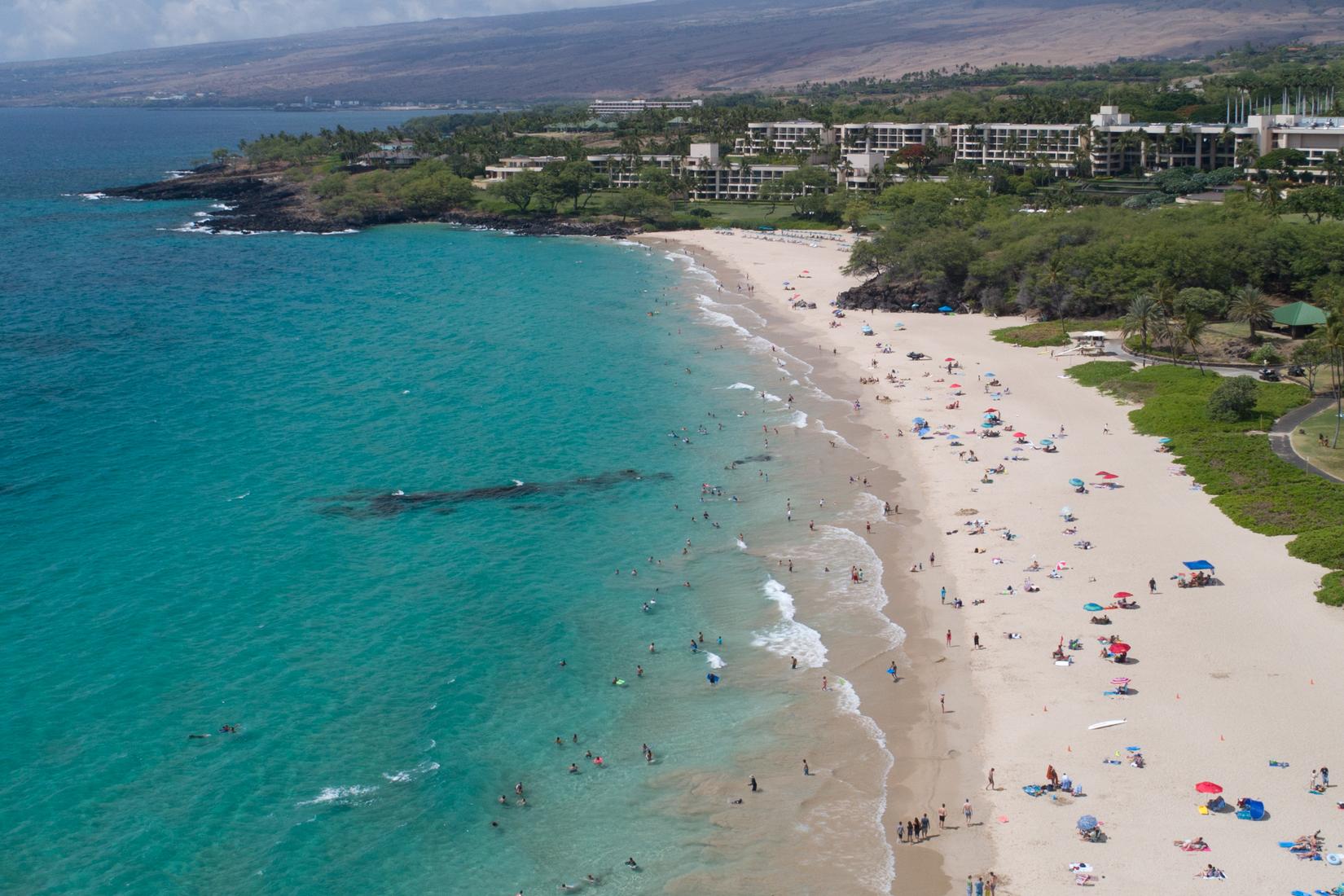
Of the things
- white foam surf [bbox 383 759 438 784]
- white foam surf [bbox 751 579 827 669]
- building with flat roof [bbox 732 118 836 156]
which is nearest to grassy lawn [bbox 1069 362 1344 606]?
white foam surf [bbox 751 579 827 669]

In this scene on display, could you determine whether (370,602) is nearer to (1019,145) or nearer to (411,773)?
(411,773)

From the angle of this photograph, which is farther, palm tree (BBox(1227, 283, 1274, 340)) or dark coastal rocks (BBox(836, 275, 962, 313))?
dark coastal rocks (BBox(836, 275, 962, 313))

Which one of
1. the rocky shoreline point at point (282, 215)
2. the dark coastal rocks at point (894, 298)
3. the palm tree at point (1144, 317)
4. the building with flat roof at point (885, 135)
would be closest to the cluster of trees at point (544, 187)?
the rocky shoreline point at point (282, 215)

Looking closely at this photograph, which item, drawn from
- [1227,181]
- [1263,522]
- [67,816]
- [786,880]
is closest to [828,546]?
[1263,522]

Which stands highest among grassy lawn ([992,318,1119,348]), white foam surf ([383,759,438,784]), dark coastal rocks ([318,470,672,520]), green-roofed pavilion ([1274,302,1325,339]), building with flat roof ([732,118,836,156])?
building with flat roof ([732,118,836,156])

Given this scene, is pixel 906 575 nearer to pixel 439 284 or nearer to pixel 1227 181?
Answer: pixel 439 284

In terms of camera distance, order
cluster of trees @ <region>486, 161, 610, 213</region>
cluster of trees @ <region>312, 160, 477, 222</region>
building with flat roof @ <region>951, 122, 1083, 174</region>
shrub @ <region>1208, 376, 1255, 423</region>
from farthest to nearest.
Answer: cluster of trees @ <region>312, 160, 477, 222</region> → cluster of trees @ <region>486, 161, 610, 213</region> → building with flat roof @ <region>951, 122, 1083, 174</region> → shrub @ <region>1208, 376, 1255, 423</region>

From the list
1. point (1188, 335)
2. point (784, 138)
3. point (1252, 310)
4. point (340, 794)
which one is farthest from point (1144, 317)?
point (784, 138)

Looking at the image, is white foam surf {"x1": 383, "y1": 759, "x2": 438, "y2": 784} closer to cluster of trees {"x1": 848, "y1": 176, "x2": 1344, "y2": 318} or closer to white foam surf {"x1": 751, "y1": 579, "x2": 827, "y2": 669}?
white foam surf {"x1": 751, "y1": 579, "x2": 827, "y2": 669}
